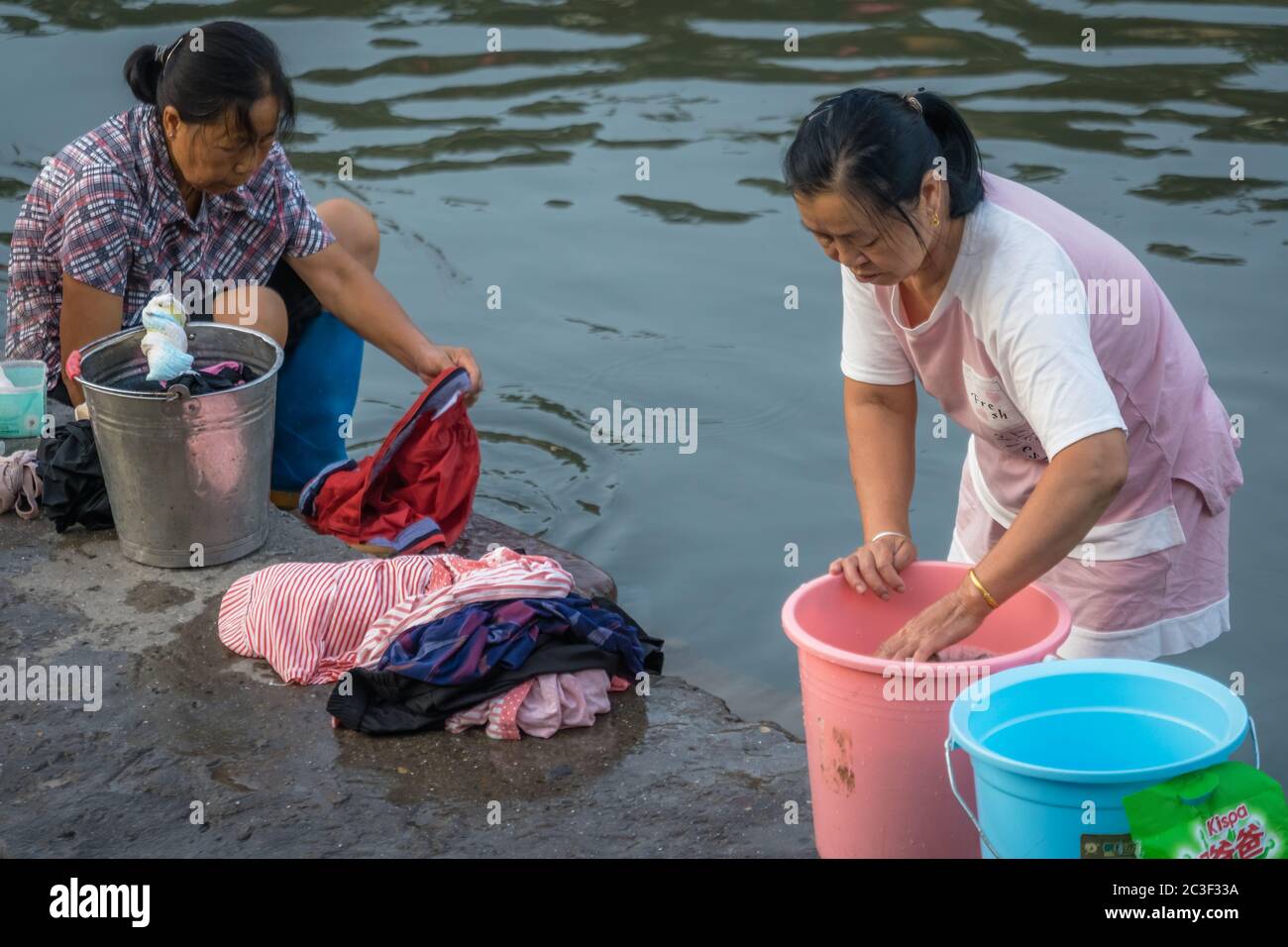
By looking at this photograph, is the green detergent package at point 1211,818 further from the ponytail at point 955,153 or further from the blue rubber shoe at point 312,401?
the blue rubber shoe at point 312,401

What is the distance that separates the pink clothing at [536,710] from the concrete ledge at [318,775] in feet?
0.10

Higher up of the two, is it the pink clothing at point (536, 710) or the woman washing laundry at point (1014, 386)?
the woman washing laundry at point (1014, 386)

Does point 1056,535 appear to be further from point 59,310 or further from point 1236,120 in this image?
point 1236,120

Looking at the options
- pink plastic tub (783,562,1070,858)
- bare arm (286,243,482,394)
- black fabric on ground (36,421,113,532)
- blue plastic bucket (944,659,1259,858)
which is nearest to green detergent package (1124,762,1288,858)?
blue plastic bucket (944,659,1259,858)

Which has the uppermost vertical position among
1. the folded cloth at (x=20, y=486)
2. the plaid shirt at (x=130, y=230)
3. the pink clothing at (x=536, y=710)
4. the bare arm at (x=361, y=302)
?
the plaid shirt at (x=130, y=230)

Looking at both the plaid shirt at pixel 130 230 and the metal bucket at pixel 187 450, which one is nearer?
the metal bucket at pixel 187 450

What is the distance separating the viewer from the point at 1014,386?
2.64 m

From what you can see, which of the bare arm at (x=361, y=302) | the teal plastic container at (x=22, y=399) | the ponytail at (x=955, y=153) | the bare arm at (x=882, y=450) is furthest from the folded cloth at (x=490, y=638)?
the teal plastic container at (x=22, y=399)

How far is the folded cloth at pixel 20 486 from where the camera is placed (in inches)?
172

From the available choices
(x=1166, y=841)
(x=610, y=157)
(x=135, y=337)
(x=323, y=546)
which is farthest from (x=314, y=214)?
(x=610, y=157)

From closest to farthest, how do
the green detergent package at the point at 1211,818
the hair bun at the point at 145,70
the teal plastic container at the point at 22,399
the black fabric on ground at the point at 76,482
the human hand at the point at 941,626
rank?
the green detergent package at the point at 1211,818 < the human hand at the point at 941,626 < the hair bun at the point at 145,70 < the black fabric on ground at the point at 76,482 < the teal plastic container at the point at 22,399

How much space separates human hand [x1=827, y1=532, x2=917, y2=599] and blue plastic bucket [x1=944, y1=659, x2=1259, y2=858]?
1.53 ft

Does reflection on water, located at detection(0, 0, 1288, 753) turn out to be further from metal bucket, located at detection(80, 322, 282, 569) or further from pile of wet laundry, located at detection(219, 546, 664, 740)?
metal bucket, located at detection(80, 322, 282, 569)

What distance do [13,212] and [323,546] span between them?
5008mm
